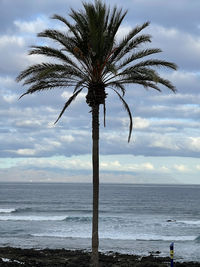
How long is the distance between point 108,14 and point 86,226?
34900 millimetres

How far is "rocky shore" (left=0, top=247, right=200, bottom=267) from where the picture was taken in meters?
22.1

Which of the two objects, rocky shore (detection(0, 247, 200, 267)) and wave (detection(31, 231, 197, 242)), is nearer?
rocky shore (detection(0, 247, 200, 267))

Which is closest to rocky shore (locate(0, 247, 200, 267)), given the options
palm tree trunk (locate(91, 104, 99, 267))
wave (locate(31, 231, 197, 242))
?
palm tree trunk (locate(91, 104, 99, 267))

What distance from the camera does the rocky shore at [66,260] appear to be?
871 inches

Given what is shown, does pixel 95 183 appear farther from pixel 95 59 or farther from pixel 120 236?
pixel 120 236

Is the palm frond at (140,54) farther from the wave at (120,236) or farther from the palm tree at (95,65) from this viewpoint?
the wave at (120,236)

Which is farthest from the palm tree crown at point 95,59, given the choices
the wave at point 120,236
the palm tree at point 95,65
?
the wave at point 120,236

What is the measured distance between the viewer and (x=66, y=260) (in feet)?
78.8

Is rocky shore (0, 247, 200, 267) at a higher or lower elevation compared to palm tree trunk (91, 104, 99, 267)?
lower

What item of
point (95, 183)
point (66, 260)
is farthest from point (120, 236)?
point (95, 183)

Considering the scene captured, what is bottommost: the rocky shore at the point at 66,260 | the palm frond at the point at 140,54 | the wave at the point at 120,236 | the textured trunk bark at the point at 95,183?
the wave at the point at 120,236

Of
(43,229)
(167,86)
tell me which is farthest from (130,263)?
(43,229)

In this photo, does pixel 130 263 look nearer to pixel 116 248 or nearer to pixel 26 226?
pixel 116 248

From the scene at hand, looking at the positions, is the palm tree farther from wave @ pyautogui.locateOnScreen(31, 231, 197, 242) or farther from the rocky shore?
wave @ pyautogui.locateOnScreen(31, 231, 197, 242)
